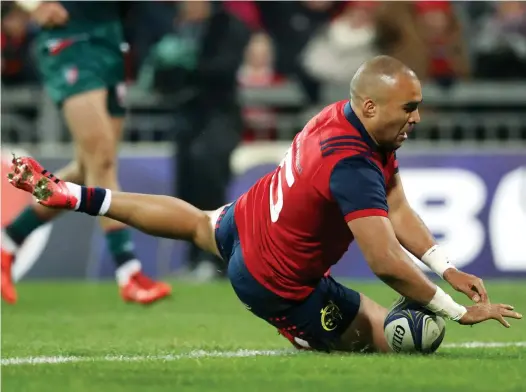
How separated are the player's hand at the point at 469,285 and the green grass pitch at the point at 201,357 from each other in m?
0.30

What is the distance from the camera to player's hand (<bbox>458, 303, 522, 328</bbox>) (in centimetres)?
A: 543

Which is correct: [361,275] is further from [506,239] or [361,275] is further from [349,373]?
[349,373]

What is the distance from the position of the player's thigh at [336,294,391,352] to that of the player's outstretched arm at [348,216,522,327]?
57 cm

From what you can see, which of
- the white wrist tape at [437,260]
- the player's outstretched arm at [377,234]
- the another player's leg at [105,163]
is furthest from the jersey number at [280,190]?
the another player's leg at [105,163]

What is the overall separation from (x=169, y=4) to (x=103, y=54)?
14.9 feet

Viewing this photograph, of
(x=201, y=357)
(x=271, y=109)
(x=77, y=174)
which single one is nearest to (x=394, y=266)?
(x=201, y=357)

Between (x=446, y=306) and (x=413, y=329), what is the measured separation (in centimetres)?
29

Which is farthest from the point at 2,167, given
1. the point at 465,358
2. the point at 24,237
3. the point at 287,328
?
the point at 465,358

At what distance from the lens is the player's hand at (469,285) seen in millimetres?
5586

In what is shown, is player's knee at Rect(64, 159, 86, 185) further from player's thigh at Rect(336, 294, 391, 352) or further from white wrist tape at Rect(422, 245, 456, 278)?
white wrist tape at Rect(422, 245, 456, 278)

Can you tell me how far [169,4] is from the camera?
13.8 metres

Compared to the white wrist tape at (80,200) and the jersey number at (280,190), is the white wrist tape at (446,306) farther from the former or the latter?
the white wrist tape at (80,200)

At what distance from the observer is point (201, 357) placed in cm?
585

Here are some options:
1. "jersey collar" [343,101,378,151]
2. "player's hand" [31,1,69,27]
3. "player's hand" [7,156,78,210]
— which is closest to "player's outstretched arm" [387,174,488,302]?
"jersey collar" [343,101,378,151]
